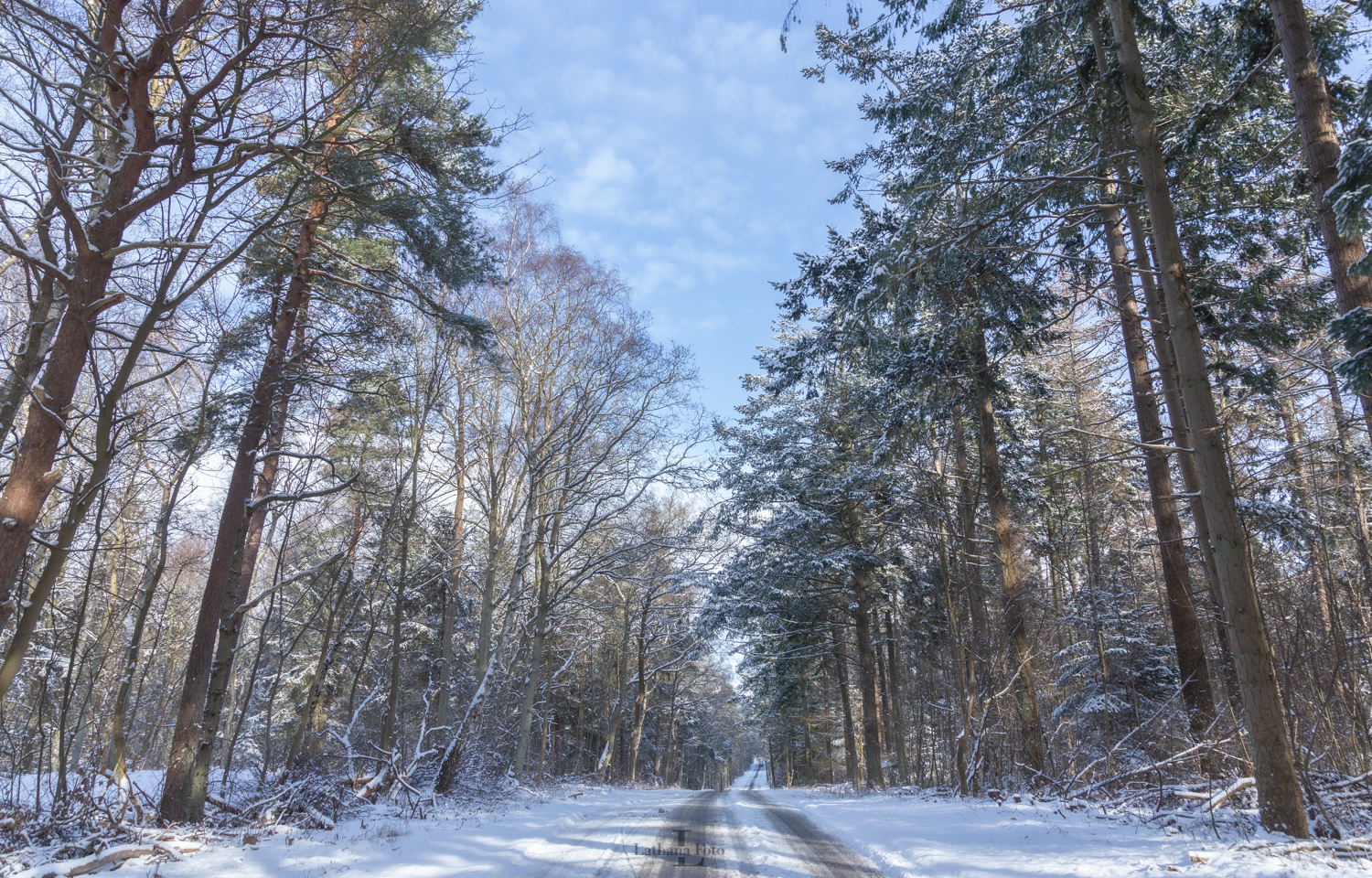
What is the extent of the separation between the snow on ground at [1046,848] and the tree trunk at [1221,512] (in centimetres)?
47

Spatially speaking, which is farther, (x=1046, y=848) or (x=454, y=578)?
(x=454, y=578)

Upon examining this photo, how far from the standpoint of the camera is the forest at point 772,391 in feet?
17.2

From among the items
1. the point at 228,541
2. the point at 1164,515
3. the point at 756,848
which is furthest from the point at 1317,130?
the point at 228,541

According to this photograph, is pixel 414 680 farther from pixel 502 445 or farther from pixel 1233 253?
pixel 1233 253

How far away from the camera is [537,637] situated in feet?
45.6

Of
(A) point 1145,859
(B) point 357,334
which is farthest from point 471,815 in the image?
(A) point 1145,859

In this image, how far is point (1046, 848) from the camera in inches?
222

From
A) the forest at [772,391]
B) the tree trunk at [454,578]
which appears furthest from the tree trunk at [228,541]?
the tree trunk at [454,578]

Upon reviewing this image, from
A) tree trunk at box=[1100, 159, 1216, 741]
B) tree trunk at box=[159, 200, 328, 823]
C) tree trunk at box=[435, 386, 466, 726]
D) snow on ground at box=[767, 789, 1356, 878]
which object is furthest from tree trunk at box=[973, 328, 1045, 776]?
tree trunk at box=[159, 200, 328, 823]

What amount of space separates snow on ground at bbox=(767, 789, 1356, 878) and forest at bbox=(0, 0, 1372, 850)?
2.47 feet

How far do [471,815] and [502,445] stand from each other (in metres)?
7.35

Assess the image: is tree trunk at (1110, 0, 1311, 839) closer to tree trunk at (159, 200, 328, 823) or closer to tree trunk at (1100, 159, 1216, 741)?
tree trunk at (1100, 159, 1216, 741)

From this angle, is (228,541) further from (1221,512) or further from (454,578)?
(1221,512)

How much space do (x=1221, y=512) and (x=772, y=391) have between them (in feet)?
33.7
